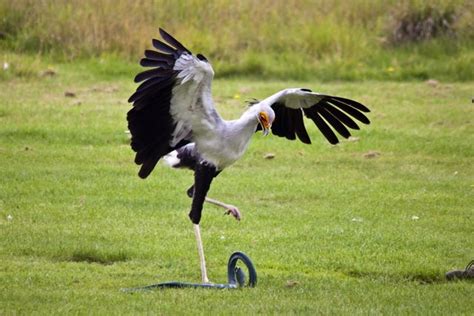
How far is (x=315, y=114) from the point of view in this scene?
9.20 metres

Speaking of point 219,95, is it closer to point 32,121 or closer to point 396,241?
point 32,121

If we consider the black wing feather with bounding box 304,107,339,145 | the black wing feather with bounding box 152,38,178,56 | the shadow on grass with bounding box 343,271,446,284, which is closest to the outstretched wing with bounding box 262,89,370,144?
the black wing feather with bounding box 304,107,339,145

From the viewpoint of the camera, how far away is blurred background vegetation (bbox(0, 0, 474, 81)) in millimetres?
17328

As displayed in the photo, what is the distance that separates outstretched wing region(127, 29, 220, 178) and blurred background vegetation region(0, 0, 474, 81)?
8.90 metres

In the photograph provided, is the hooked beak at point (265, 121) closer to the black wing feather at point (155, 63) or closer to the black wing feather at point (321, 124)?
the black wing feather at point (155, 63)

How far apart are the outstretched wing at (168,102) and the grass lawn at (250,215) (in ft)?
3.34

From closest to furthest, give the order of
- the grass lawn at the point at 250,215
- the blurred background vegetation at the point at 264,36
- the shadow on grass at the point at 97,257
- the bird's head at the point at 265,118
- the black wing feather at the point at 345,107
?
the grass lawn at the point at 250,215, the bird's head at the point at 265,118, the shadow on grass at the point at 97,257, the black wing feather at the point at 345,107, the blurred background vegetation at the point at 264,36

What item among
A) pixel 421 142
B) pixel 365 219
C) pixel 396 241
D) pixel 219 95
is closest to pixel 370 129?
pixel 421 142

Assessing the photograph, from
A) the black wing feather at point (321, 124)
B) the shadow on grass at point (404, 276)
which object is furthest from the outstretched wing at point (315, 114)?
the shadow on grass at point (404, 276)

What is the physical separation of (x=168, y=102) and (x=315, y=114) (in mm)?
1704

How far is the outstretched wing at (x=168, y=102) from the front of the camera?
25.1 ft

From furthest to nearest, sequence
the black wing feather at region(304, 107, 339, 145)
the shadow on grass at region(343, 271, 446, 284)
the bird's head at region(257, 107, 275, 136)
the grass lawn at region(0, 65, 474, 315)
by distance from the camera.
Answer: the black wing feather at region(304, 107, 339, 145) < the shadow on grass at region(343, 271, 446, 284) < the bird's head at region(257, 107, 275, 136) < the grass lawn at region(0, 65, 474, 315)

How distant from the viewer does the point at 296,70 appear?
1725 cm

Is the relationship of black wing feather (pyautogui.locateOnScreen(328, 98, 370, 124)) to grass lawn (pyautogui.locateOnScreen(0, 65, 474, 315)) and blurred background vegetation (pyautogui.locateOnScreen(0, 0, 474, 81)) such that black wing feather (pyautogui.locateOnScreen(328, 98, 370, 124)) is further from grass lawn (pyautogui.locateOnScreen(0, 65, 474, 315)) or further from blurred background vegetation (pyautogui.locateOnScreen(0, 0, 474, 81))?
blurred background vegetation (pyautogui.locateOnScreen(0, 0, 474, 81))
